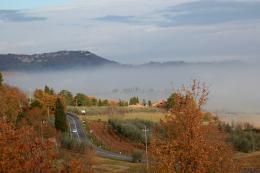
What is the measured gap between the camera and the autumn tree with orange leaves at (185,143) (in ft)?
77.0

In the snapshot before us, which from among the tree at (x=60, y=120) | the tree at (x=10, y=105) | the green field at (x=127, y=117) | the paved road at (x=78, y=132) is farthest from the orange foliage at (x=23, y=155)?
the green field at (x=127, y=117)

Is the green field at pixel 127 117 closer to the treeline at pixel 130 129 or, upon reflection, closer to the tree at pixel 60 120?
the treeline at pixel 130 129

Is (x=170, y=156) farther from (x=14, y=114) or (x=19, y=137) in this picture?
(x=14, y=114)

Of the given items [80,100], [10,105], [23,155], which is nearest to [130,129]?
[10,105]

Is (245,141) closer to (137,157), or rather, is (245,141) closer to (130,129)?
(130,129)

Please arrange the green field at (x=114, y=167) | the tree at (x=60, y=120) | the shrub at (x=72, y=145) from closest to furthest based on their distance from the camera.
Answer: the green field at (x=114, y=167) < the shrub at (x=72, y=145) < the tree at (x=60, y=120)

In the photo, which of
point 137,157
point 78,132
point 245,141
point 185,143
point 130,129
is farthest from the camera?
point 130,129

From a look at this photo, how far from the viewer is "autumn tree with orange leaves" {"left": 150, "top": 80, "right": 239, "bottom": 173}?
2347 centimetres

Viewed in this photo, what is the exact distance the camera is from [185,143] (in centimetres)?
2383

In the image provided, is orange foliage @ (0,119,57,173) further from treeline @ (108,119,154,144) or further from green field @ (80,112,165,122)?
green field @ (80,112,165,122)

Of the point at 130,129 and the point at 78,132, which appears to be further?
the point at 130,129

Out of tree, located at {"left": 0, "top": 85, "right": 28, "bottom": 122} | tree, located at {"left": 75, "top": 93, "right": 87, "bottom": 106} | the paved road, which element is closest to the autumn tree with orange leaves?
tree, located at {"left": 0, "top": 85, "right": 28, "bottom": 122}

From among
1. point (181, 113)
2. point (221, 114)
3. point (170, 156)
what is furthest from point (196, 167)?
point (221, 114)

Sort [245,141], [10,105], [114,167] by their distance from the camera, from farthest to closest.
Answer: [245,141]
[10,105]
[114,167]
